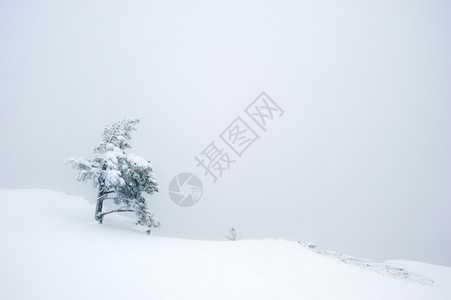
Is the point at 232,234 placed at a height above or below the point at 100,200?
below

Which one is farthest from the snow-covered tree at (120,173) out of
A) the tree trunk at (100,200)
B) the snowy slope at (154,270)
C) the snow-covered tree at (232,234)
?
the snow-covered tree at (232,234)

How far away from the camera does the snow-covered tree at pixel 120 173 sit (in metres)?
15.5

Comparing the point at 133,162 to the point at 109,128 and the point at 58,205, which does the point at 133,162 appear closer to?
the point at 109,128

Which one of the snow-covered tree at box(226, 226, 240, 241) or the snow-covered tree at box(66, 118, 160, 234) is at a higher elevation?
the snow-covered tree at box(66, 118, 160, 234)

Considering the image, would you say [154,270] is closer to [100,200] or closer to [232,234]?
[100,200]

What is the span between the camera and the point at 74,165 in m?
15.7

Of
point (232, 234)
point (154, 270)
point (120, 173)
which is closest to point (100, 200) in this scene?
point (120, 173)

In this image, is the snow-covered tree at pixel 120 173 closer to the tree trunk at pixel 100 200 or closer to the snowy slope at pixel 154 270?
the tree trunk at pixel 100 200

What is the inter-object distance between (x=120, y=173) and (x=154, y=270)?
Result: 340 inches

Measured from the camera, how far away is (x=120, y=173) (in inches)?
599

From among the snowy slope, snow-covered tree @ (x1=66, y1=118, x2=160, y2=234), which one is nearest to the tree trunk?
snow-covered tree @ (x1=66, y1=118, x2=160, y2=234)

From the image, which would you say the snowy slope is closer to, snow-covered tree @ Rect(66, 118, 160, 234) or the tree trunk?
the tree trunk

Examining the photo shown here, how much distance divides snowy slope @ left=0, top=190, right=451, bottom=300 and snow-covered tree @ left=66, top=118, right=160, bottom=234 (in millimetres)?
3462

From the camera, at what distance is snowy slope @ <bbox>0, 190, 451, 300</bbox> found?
6.52m
